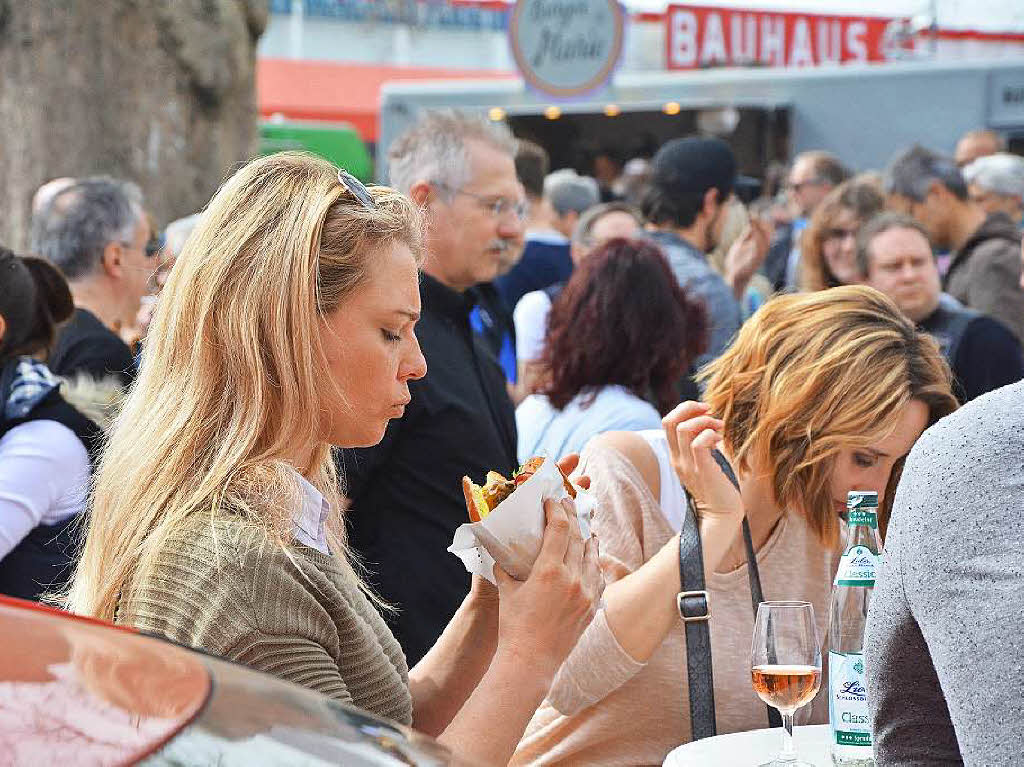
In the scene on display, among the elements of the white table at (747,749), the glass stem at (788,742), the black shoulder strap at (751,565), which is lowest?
the white table at (747,749)

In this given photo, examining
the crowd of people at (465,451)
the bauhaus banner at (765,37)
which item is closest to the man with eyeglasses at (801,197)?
the crowd of people at (465,451)

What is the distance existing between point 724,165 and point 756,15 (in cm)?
1765

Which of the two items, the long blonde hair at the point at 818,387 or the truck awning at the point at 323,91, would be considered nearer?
the long blonde hair at the point at 818,387

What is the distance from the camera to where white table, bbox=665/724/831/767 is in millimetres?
2418

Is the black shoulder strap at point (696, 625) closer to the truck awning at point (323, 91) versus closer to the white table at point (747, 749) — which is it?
the white table at point (747, 749)

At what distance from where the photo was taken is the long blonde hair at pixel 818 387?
287cm

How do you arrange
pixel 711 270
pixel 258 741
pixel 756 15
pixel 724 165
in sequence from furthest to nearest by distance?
pixel 756 15 < pixel 724 165 < pixel 711 270 < pixel 258 741

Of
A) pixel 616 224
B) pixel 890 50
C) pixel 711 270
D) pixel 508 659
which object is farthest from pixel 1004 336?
pixel 890 50

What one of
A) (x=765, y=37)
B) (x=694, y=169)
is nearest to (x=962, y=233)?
(x=694, y=169)

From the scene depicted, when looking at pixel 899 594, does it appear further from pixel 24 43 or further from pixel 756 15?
pixel 756 15

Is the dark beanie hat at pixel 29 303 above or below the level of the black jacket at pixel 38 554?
above

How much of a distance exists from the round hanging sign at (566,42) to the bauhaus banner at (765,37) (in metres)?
10.1

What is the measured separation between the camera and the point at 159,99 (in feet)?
22.0

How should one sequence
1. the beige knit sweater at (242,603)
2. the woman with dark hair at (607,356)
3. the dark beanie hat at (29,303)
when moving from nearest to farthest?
the beige knit sweater at (242,603) < the dark beanie hat at (29,303) < the woman with dark hair at (607,356)
